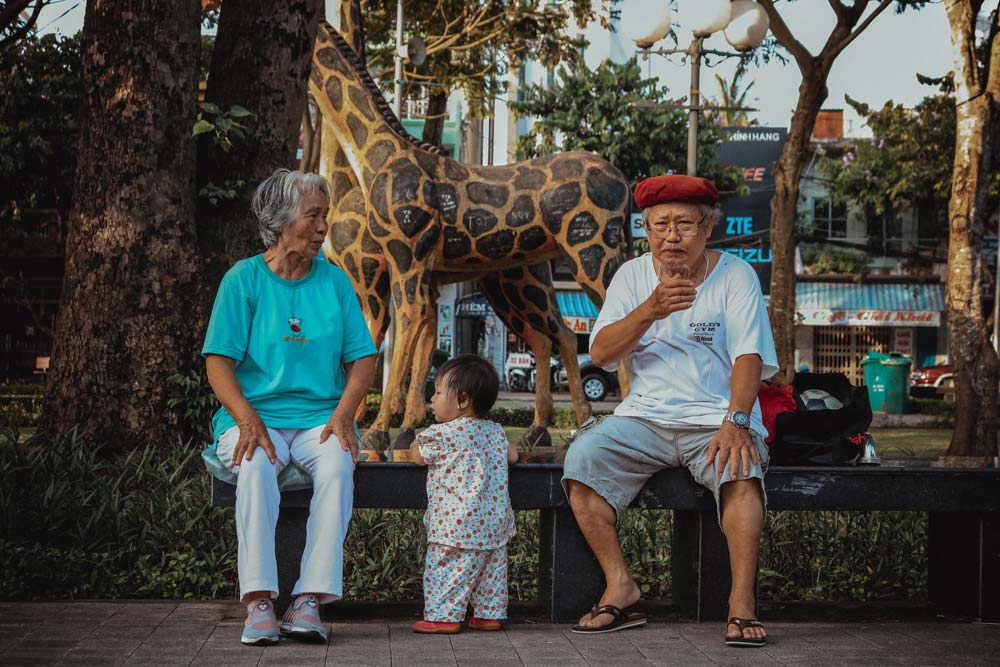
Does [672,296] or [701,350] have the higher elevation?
[672,296]

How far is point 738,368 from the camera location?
4473 millimetres

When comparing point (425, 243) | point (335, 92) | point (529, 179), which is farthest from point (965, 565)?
point (335, 92)

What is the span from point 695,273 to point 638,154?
2274 cm

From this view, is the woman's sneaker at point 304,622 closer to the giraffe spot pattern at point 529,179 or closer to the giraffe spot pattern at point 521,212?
the giraffe spot pattern at point 521,212

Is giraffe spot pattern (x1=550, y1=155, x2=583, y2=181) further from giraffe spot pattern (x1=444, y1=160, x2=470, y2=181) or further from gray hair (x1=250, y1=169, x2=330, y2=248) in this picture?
gray hair (x1=250, y1=169, x2=330, y2=248)

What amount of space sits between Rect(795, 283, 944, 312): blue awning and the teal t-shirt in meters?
33.6

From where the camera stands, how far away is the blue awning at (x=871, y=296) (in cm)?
3678

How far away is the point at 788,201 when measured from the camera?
564 inches

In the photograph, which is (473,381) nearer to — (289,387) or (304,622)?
(289,387)

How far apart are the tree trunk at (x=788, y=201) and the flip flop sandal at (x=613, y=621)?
946 cm

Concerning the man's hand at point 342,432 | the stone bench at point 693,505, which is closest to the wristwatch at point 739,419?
the stone bench at point 693,505

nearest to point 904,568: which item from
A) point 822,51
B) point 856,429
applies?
point 856,429

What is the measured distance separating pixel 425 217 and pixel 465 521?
426 cm

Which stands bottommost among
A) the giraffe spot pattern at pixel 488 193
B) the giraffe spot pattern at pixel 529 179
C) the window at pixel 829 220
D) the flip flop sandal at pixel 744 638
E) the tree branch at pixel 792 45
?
the flip flop sandal at pixel 744 638
